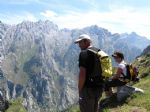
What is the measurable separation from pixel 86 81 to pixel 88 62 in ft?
2.42

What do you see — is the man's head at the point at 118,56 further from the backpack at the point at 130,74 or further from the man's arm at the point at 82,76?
the man's arm at the point at 82,76

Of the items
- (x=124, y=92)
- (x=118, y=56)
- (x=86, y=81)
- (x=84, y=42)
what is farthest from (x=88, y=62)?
(x=124, y=92)

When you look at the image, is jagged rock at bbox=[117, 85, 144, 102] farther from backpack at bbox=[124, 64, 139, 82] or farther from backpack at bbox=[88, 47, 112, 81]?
backpack at bbox=[88, 47, 112, 81]

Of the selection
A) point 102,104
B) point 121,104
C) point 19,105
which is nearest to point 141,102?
point 121,104

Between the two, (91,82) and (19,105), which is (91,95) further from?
(19,105)

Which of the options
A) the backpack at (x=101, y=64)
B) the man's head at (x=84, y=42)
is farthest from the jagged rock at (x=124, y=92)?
the man's head at (x=84, y=42)

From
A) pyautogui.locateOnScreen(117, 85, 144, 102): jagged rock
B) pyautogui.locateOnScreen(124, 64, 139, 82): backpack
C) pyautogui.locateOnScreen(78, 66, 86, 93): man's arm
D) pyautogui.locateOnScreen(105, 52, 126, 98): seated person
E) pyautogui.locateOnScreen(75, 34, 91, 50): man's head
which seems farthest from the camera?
pyautogui.locateOnScreen(117, 85, 144, 102): jagged rock

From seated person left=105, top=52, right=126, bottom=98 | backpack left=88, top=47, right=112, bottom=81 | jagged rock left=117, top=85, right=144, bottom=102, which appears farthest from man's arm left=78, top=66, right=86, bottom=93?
jagged rock left=117, top=85, right=144, bottom=102

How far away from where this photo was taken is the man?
1416 cm

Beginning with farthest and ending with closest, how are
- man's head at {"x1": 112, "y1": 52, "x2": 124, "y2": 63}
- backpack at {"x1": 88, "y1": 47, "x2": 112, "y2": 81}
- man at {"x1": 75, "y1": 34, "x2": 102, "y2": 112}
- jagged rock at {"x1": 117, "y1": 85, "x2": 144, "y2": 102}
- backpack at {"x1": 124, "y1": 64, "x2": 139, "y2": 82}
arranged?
jagged rock at {"x1": 117, "y1": 85, "x2": 144, "y2": 102} → man's head at {"x1": 112, "y1": 52, "x2": 124, "y2": 63} → backpack at {"x1": 124, "y1": 64, "x2": 139, "y2": 82} → backpack at {"x1": 88, "y1": 47, "x2": 112, "y2": 81} → man at {"x1": 75, "y1": 34, "x2": 102, "y2": 112}

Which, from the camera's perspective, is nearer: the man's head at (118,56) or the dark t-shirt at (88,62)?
the dark t-shirt at (88,62)

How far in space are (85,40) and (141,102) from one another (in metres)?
10.4

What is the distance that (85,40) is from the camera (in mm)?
14695

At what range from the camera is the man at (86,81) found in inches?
558
